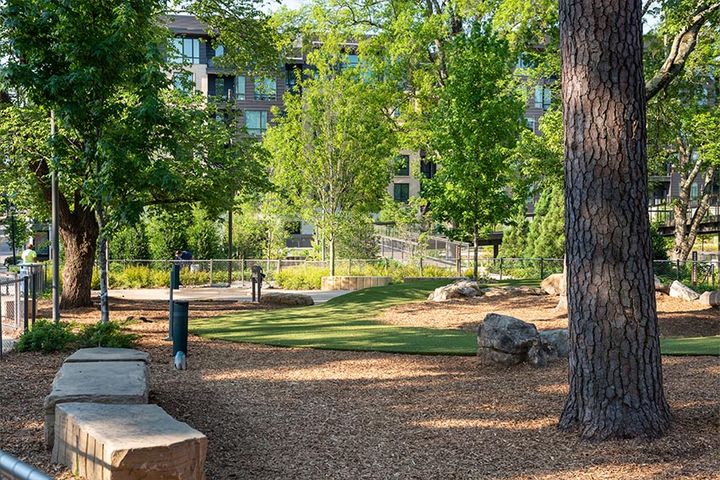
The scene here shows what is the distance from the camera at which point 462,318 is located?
18.2 metres

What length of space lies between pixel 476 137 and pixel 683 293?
8.43m

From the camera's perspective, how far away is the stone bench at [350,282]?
1219 inches

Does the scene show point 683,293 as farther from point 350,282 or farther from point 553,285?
point 350,282

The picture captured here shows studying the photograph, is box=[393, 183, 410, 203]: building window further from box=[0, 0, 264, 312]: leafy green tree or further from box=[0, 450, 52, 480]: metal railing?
box=[0, 450, 52, 480]: metal railing

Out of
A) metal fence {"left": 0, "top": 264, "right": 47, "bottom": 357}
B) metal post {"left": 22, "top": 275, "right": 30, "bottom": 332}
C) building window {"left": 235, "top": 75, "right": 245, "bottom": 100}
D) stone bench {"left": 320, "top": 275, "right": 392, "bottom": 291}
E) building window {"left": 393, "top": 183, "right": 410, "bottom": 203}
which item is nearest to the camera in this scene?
metal post {"left": 22, "top": 275, "right": 30, "bottom": 332}

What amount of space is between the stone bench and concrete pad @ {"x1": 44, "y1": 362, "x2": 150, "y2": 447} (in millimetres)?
22845

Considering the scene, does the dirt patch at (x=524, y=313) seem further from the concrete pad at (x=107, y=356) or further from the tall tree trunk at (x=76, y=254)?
the concrete pad at (x=107, y=356)

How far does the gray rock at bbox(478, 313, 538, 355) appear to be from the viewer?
10.7 m

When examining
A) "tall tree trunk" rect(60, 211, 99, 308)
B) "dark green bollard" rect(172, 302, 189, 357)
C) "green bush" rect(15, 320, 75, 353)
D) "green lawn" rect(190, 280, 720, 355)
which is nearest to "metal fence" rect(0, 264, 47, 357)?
"green bush" rect(15, 320, 75, 353)

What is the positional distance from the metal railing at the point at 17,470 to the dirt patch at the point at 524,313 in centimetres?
1408

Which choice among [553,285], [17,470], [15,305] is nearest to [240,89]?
[553,285]

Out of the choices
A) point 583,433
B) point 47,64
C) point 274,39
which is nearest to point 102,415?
point 583,433

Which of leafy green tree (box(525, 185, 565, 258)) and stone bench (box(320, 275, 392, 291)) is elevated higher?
leafy green tree (box(525, 185, 565, 258))

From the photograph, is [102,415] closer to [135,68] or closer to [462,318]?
[135,68]
